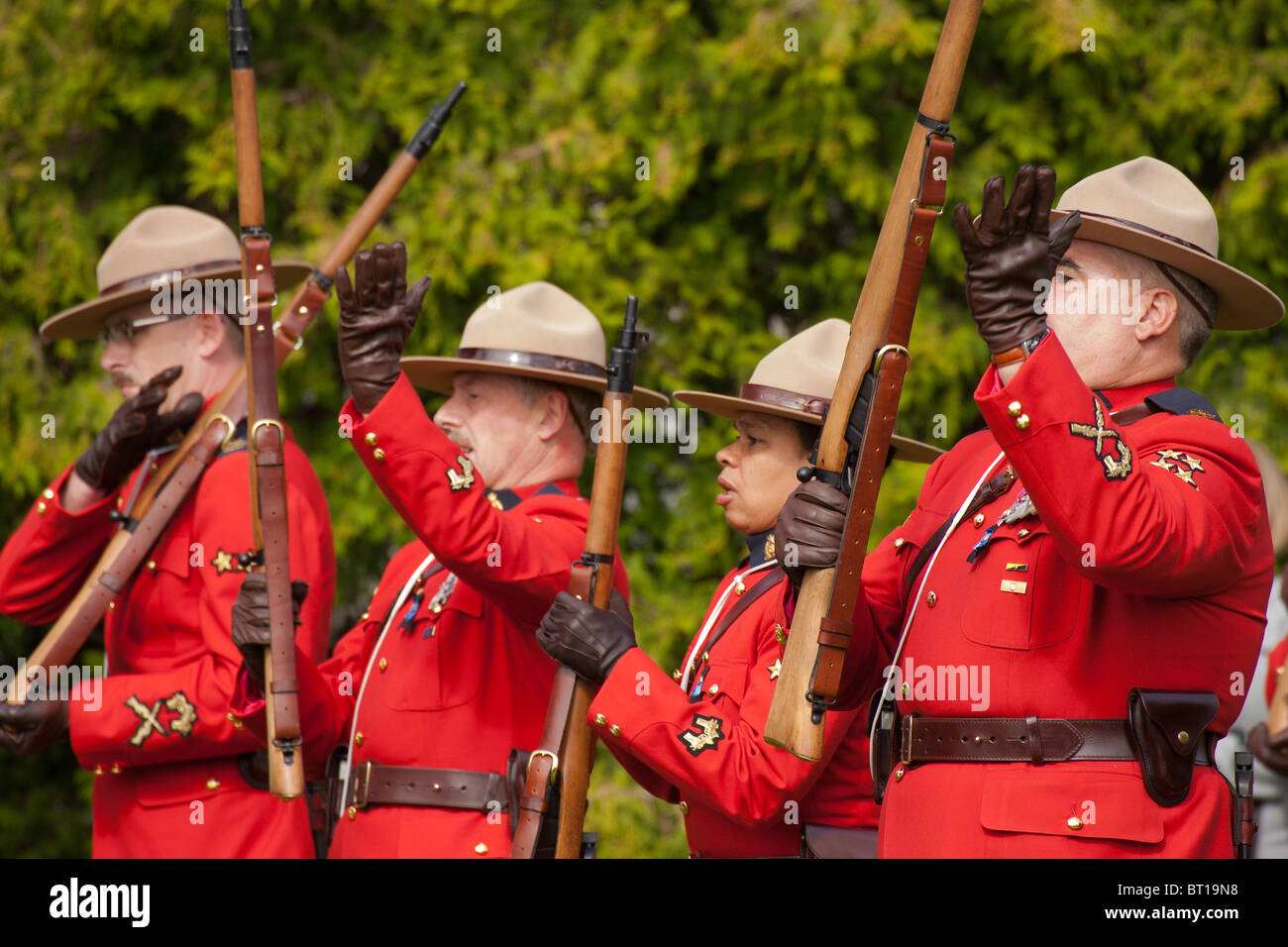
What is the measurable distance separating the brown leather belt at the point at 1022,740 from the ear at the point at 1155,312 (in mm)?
826

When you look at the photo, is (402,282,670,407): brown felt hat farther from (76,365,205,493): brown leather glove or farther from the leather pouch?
the leather pouch

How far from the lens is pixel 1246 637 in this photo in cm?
296

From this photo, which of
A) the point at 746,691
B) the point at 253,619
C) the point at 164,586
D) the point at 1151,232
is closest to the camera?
the point at 1151,232

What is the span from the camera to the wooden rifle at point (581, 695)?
359cm

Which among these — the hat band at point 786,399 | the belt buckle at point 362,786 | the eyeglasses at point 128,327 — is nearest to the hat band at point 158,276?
the eyeglasses at point 128,327

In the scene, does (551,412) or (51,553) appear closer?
(551,412)

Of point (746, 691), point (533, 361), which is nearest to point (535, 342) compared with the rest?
point (533, 361)

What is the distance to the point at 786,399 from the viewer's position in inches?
157

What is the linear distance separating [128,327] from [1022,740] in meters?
3.41

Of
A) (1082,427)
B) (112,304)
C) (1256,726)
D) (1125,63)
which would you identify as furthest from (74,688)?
(1125,63)

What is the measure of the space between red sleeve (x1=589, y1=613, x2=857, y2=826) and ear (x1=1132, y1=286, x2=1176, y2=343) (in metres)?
1.09

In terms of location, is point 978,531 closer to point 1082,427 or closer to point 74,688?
point 1082,427

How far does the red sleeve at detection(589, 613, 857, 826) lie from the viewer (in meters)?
3.37

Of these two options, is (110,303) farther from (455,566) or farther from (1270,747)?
(1270,747)
